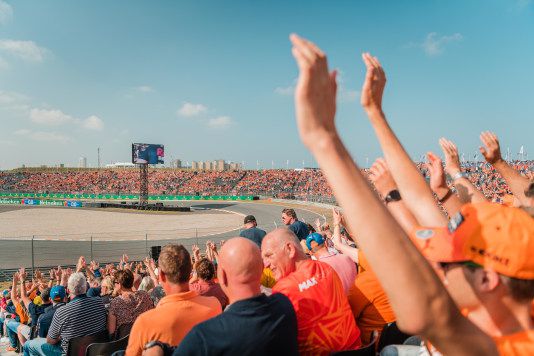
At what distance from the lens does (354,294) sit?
10.7 feet

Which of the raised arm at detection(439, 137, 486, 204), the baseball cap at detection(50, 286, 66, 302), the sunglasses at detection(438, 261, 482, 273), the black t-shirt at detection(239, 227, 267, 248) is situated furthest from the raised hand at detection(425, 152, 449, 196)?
the baseball cap at detection(50, 286, 66, 302)

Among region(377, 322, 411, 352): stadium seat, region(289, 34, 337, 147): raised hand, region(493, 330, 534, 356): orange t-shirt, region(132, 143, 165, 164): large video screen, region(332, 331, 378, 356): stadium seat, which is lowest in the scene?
region(377, 322, 411, 352): stadium seat

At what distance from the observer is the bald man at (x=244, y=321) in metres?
1.98

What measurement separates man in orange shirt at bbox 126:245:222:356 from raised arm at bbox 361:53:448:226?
1.93 meters

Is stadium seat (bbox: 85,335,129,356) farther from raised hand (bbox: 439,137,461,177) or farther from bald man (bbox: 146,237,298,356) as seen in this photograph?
raised hand (bbox: 439,137,461,177)

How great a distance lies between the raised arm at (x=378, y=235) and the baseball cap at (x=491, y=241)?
0.68 ft

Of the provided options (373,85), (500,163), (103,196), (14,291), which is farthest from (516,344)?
(103,196)

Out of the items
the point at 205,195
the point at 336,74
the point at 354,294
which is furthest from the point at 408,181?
the point at 205,195

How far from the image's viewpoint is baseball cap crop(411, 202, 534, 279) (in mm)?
1088

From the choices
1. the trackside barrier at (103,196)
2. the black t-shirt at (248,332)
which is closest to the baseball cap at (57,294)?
the black t-shirt at (248,332)

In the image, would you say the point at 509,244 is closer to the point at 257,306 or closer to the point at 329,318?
the point at 257,306

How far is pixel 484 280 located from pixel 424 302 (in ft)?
1.14

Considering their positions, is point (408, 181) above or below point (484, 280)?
above

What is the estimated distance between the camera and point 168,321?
9.39 feet
